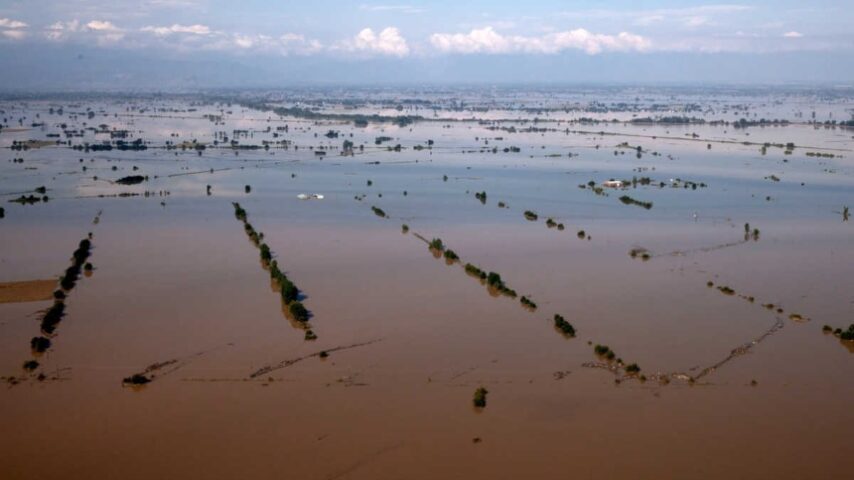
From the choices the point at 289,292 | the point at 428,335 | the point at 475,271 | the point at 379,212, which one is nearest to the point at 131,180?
the point at 379,212

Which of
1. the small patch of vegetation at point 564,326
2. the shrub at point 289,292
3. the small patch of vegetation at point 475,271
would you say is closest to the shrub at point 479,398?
the small patch of vegetation at point 564,326

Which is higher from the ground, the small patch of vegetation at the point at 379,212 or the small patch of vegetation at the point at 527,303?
the small patch of vegetation at the point at 379,212

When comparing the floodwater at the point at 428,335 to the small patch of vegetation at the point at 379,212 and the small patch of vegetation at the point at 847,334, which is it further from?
the small patch of vegetation at the point at 379,212

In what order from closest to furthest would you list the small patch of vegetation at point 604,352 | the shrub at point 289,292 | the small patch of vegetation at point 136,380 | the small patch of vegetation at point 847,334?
the small patch of vegetation at point 136,380 → the small patch of vegetation at point 604,352 → the small patch of vegetation at point 847,334 → the shrub at point 289,292

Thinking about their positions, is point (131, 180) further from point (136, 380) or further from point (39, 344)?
point (136, 380)

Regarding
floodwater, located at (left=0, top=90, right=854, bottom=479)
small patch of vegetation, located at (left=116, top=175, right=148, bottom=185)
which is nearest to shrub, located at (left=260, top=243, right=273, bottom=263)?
floodwater, located at (left=0, top=90, right=854, bottom=479)

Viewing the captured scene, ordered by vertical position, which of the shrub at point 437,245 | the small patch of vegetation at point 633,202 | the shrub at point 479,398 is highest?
the small patch of vegetation at point 633,202

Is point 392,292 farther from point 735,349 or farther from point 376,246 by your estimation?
point 735,349

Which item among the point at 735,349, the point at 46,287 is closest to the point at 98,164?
the point at 46,287
